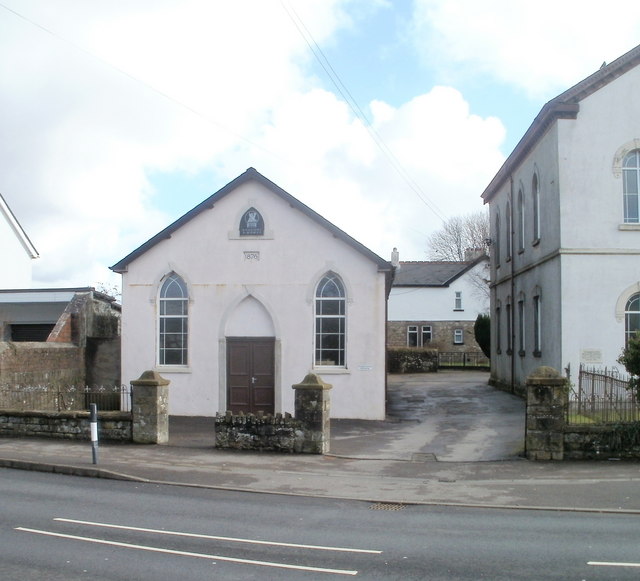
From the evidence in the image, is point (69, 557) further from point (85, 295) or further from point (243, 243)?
point (85, 295)

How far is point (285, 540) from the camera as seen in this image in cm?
859

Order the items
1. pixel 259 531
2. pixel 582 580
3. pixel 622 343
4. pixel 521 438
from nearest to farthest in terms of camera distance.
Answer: pixel 582 580, pixel 259 531, pixel 521 438, pixel 622 343

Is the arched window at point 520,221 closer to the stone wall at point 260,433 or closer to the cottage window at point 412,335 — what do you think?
the stone wall at point 260,433

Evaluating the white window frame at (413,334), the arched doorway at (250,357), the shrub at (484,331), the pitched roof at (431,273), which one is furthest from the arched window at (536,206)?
the white window frame at (413,334)

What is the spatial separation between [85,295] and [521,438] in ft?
47.5

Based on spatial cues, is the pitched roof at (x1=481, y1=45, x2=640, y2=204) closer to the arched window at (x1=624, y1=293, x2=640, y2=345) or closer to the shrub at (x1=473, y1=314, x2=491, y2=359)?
the arched window at (x1=624, y1=293, x2=640, y2=345)

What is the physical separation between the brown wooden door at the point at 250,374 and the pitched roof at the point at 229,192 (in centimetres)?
359

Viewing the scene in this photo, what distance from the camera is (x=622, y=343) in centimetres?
2117

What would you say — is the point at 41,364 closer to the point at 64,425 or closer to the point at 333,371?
the point at 64,425

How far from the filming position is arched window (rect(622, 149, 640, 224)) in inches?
843

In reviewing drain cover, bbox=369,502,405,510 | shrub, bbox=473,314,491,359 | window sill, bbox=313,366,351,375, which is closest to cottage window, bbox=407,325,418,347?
shrub, bbox=473,314,491,359

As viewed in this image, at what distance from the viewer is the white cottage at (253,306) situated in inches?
848

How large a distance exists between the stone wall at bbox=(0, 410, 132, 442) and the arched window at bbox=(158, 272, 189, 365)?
5.37 m

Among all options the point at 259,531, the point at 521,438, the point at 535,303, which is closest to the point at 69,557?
the point at 259,531
